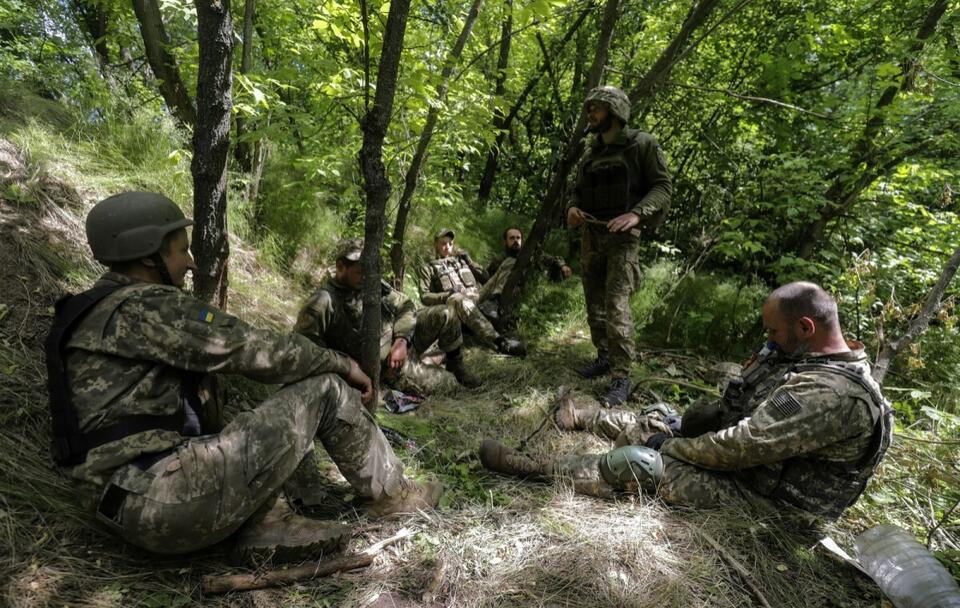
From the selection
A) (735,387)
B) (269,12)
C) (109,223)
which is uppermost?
(269,12)

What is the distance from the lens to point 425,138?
452cm

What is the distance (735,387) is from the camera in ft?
9.66

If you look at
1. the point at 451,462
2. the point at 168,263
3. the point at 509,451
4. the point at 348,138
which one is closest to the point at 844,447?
the point at 509,451

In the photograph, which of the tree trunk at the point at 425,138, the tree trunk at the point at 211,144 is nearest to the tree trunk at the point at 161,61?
the tree trunk at the point at 425,138

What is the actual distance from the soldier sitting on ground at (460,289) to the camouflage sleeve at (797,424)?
2914 millimetres

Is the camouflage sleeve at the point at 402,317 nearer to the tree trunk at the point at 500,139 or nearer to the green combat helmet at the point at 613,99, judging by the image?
the green combat helmet at the point at 613,99

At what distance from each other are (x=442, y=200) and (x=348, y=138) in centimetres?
135

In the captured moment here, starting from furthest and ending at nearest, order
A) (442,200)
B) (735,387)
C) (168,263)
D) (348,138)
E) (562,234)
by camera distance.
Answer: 1. (562,234)
2. (442,200)
3. (348,138)
4. (735,387)
5. (168,263)

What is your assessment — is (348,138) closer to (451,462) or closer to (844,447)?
(451,462)

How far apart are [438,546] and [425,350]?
2629mm

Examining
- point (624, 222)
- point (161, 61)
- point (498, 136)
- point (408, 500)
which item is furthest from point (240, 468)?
point (498, 136)

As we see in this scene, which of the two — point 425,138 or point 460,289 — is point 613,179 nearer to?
point 425,138

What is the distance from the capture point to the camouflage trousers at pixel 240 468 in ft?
5.71

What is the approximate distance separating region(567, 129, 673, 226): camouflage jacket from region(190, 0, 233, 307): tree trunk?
2.97 meters
